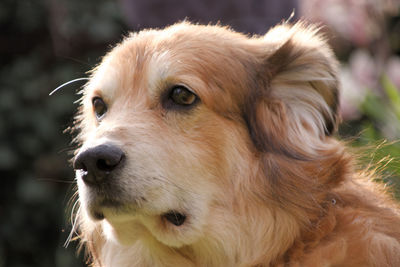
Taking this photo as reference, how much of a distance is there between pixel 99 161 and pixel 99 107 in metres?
0.69

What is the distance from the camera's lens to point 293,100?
3.00m

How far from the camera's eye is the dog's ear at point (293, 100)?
9.52ft

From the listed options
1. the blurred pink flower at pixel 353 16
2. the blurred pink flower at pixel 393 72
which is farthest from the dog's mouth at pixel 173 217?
the blurred pink flower at pixel 353 16

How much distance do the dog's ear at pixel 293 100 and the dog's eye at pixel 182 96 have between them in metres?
0.28

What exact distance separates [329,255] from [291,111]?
73 cm

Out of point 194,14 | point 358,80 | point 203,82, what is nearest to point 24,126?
point 194,14

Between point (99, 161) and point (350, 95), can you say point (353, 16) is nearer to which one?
point (350, 95)

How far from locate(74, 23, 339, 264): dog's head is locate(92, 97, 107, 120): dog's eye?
0.07 ft

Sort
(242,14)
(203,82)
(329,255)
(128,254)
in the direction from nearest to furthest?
(329,255), (203,82), (128,254), (242,14)

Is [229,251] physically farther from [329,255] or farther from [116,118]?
[116,118]

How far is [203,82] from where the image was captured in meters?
2.88

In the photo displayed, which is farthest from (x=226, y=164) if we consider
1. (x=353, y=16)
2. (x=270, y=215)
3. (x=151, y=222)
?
(x=353, y=16)

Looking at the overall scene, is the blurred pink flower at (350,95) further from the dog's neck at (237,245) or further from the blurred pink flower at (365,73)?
the dog's neck at (237,245)

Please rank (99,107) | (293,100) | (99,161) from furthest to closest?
1. (99,107)
2. (293,100)
3. (99,161)
